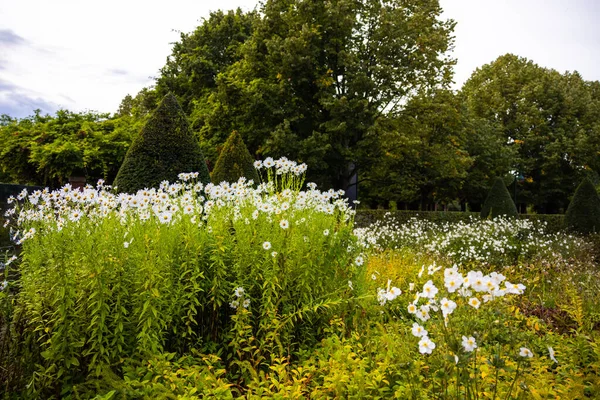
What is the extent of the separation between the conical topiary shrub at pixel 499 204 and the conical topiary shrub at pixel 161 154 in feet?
37.9

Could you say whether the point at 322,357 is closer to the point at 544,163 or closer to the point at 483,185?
the point at 483,185

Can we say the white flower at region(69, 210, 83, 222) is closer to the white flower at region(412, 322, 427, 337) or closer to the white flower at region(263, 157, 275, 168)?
the white flower at region(263, 157, 275, 168)

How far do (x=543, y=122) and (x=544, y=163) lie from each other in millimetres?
2353

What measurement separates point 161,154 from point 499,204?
12575 mm

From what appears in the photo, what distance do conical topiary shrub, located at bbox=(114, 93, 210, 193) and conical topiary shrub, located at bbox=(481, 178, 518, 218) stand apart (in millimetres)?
11563

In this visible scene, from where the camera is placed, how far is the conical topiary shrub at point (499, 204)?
1516 cm

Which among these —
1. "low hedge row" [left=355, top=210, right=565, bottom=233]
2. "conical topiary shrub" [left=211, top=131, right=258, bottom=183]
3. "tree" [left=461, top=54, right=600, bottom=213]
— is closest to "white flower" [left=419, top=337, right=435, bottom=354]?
"conical topiary shrub" [left=211, top=131, right=258, bottom=183]

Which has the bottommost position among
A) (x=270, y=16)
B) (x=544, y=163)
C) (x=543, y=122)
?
(x=544, y=163)

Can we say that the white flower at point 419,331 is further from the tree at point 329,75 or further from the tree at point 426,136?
the tree at point 426,136

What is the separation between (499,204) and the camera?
15.4 metres

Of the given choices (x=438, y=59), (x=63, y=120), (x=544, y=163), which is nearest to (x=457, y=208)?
(x=544, y=163)

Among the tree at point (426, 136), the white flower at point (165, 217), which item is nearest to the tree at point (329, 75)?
the tree at point (426, 136)

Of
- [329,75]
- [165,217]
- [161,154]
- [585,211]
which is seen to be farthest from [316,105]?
[165,217]

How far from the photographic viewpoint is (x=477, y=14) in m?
6.52
